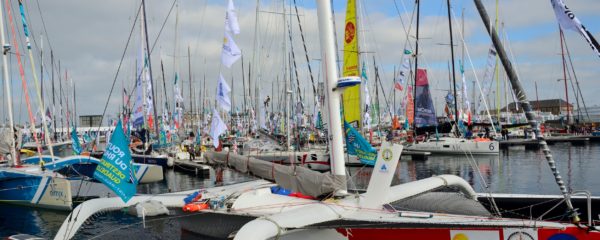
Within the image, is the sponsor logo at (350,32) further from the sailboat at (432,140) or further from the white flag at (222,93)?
the sailboat at (432,140)

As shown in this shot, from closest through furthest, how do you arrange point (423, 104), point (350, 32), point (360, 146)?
point (360, 146) < point (350, 32) < point (423, 104)

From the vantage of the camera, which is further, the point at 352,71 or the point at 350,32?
the point at 350,32

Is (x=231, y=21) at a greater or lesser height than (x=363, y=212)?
greater

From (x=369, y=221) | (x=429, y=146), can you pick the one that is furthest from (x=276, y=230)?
(x=429, y=146)

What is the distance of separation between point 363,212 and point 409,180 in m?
16.6

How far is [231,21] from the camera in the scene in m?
13.0

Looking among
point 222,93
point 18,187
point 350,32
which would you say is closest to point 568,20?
point 222,93

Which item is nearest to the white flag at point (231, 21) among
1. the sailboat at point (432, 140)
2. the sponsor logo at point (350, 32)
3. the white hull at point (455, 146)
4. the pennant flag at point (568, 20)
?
the pennant flag at point (568, 20)

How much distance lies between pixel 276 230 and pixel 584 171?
24.5m

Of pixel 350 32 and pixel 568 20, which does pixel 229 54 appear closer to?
pixel 568 20

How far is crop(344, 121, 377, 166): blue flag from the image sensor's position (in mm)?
13836

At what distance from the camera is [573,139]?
47969mm

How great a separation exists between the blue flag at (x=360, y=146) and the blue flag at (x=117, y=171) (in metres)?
6.54

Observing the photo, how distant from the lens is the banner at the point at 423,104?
112ft
